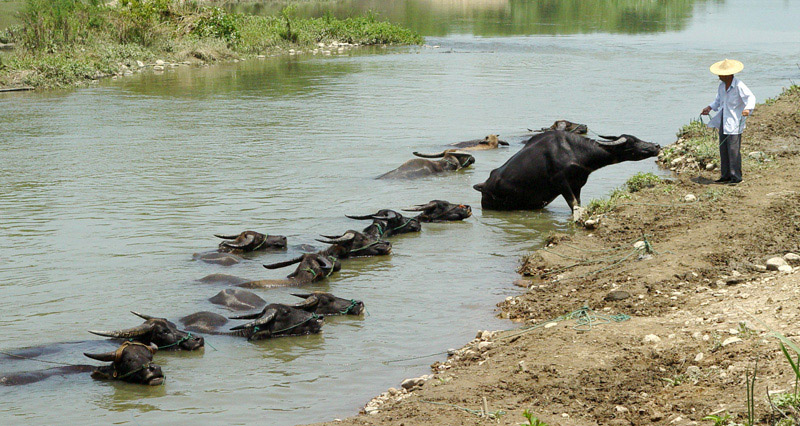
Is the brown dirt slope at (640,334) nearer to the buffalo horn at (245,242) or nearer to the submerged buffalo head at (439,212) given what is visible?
the submerged buffalo head at (439,212)

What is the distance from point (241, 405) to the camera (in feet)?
17.3

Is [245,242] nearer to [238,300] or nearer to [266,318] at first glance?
[238,300]

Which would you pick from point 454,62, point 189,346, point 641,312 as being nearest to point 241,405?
point 189,346

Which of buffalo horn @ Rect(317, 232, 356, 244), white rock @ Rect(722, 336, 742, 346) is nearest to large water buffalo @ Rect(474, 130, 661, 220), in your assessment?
buffalo horn @ Rect(317, 232, 356, 244)

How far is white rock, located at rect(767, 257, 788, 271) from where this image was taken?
6.29m

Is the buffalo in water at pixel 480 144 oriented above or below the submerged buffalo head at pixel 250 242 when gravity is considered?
above

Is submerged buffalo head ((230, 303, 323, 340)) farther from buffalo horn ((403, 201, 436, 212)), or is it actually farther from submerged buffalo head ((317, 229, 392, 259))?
buffalo horn ((403, 201, 436, 212))

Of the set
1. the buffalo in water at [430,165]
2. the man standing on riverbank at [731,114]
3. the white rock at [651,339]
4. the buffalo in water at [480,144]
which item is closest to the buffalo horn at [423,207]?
the buffalo in water at [430,165]

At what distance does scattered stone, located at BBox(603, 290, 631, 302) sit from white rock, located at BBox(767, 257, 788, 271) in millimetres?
1046

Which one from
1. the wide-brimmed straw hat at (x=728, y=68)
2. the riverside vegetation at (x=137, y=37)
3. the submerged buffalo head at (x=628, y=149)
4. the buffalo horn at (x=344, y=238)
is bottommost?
the buffalo horn at (x=344, y=238)

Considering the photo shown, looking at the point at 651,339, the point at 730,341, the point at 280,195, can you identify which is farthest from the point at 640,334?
the point at 280,195

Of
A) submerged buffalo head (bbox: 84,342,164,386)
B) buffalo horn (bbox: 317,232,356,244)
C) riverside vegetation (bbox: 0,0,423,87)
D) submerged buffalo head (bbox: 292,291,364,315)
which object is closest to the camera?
submerged buffalo head (bbox: 84,342,164,386)

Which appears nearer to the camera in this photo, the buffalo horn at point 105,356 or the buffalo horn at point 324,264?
the buffalo horn at point 105,356

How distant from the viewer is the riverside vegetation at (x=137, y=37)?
22094 mm
